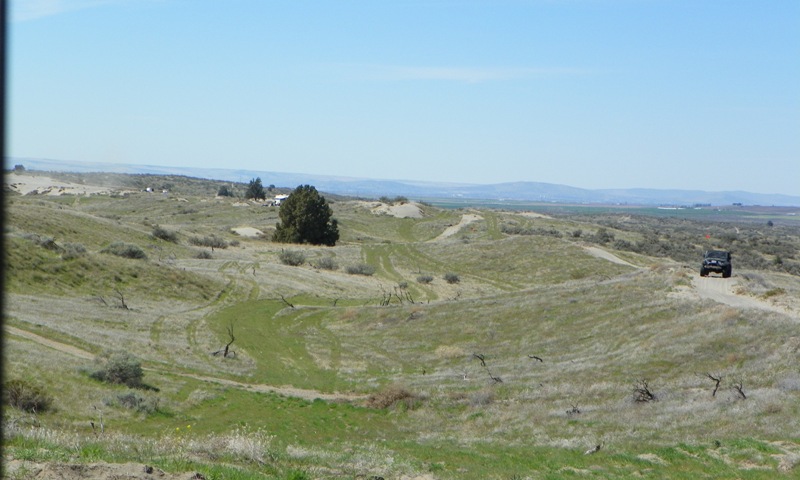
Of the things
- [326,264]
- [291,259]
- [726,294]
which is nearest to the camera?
[726,294]

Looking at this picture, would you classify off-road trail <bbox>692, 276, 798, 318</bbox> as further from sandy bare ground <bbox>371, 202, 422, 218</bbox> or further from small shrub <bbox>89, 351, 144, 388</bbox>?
sandy bare ground <bbox>371, 202, 422, 218</bbox>

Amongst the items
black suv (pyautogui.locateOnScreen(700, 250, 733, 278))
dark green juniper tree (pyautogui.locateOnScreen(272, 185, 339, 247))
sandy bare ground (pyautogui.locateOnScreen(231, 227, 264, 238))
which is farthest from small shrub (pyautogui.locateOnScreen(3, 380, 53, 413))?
sandy bare ground (pyautogui.locateOnScreen(231, 227, 264, 238))

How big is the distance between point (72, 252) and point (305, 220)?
49096 millimetres

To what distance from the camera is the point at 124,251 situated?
64.6m

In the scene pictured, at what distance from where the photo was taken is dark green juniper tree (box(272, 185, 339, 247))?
102 m

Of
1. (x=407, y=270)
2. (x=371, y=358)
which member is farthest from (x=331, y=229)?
(x=371, y=358)

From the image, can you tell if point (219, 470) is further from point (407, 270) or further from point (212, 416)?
point (407, 270)

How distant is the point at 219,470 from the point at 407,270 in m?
74.9

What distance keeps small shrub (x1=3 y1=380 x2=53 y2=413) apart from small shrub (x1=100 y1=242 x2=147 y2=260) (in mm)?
44774

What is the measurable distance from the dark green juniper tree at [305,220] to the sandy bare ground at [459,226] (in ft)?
75.7

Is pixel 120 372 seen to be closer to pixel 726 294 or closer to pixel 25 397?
pixel 25 397

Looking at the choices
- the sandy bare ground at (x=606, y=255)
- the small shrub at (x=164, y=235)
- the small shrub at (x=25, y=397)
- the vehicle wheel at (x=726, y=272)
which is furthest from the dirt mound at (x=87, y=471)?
the sandy bare ground at (x=606, y=255)

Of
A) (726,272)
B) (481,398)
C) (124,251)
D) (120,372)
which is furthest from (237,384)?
(124,251)

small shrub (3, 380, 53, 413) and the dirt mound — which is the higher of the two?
the dirt mound
